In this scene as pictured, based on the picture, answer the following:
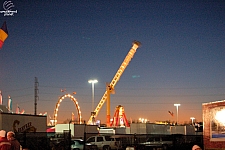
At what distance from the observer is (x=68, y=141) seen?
68.2 ft

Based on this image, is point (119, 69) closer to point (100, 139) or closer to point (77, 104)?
point (77, 104)

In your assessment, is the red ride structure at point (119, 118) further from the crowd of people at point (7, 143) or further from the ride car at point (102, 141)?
the crowd of people at point (7, 143)

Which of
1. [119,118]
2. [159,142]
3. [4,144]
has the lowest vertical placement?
[159,142]

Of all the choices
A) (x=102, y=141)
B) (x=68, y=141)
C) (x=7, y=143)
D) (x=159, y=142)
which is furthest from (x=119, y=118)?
(x=7, y=143)

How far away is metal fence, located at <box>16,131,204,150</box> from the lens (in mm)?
21763

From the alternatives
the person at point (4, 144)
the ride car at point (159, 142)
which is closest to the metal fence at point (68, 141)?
the ride car at point (159, 142)

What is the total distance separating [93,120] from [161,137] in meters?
45.5

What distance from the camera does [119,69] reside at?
81438 millimetres

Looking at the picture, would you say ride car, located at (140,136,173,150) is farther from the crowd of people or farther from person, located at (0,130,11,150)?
person, located at (0,130,11,150)

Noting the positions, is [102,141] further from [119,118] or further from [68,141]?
[119,118]

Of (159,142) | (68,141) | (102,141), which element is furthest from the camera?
(102,141)

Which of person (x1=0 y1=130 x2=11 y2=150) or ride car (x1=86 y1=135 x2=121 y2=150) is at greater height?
person (x1=0 y1=130 x2=11 y2=150)

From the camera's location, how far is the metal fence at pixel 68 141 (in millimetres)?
21763

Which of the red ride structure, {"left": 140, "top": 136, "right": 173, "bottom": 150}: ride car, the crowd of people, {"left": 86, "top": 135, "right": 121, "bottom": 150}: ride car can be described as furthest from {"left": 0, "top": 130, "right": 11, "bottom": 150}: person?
the red ride structure
